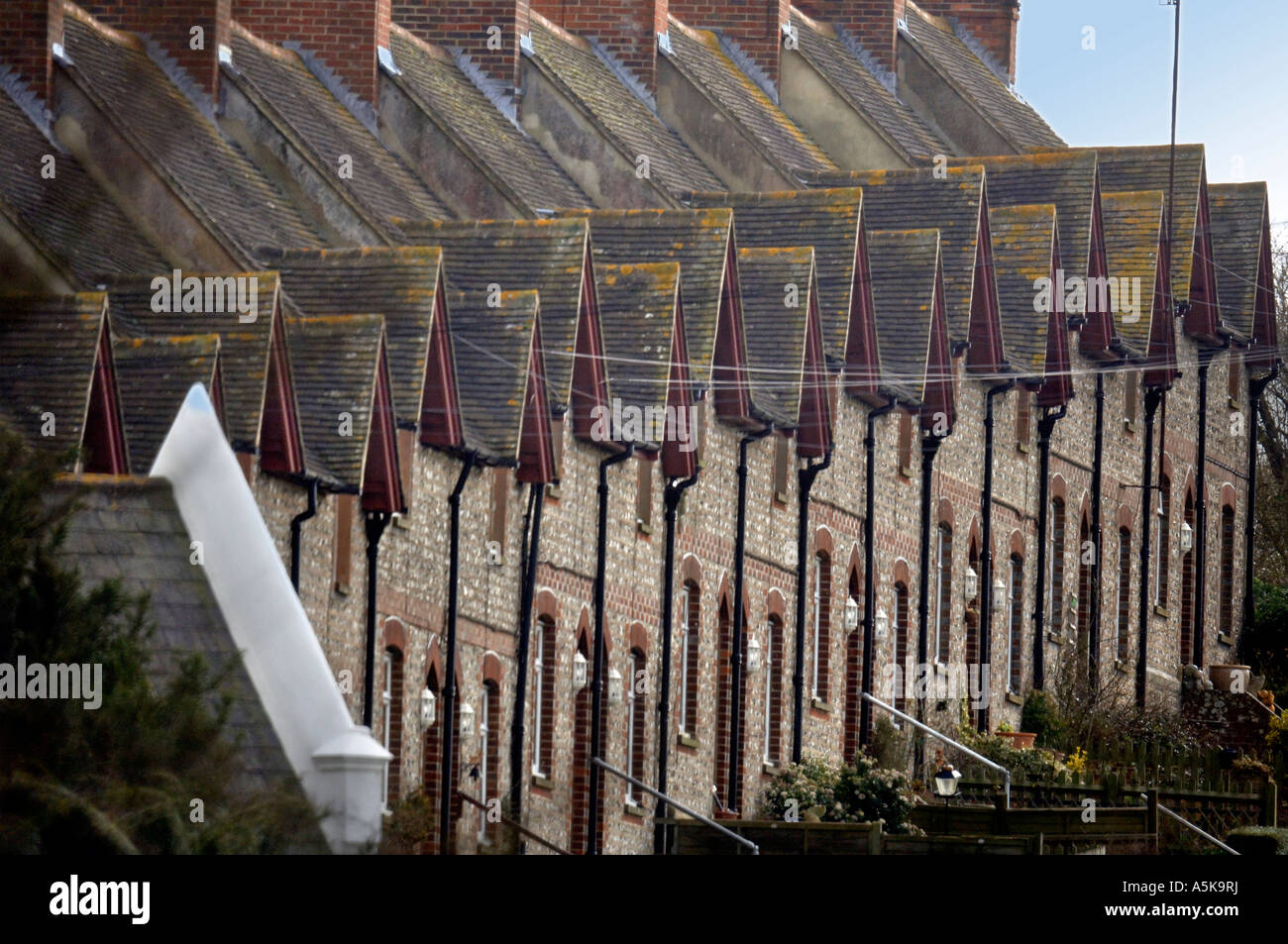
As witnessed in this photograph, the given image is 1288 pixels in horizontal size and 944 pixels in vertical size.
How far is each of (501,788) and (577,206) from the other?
37.2 feet

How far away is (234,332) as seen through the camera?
3189 centimetres

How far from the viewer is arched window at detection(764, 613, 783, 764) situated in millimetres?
45031

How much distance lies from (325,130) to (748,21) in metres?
16.9

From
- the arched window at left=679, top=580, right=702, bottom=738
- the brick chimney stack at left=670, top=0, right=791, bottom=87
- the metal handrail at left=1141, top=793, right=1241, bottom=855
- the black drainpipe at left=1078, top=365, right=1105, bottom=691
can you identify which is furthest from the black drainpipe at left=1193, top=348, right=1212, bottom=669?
the arched window at left=679, top=580, right=702, bottom=738

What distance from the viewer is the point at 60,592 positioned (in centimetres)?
1952

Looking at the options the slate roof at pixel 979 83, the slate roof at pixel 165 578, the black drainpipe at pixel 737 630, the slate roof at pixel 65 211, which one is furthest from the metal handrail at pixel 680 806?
the slate roof at pixel 979 83

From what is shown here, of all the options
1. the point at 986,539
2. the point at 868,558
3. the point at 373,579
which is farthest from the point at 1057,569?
the point at 373,579

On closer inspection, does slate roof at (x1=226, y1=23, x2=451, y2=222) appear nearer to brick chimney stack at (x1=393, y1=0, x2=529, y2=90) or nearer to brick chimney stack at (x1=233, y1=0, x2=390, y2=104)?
brick chimney stack at (x1=233, y1=0, x2=390, y2=104)

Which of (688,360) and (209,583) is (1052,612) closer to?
(688,360)

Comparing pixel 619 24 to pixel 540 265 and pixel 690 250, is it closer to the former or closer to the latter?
pixel 690 250

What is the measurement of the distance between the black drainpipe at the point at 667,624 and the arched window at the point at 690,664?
3.01 ft

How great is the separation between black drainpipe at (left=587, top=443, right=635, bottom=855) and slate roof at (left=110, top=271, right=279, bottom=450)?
8.60 metres
